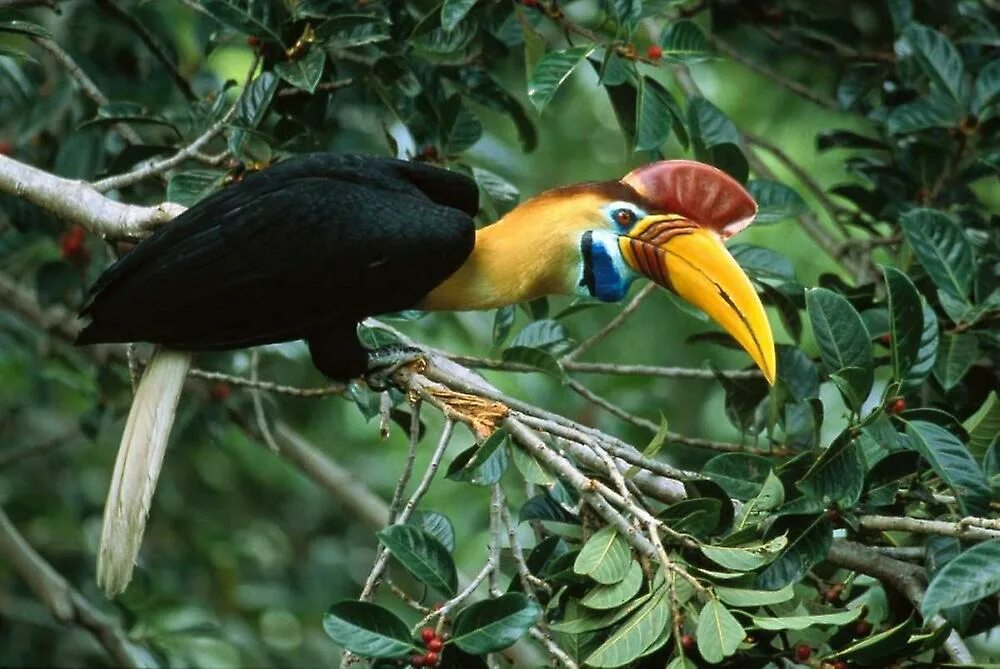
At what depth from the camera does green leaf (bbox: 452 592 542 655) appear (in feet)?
5.96

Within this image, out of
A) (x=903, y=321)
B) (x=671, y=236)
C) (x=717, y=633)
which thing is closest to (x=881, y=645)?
(x=717, y=633)

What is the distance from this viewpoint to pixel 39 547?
407cm

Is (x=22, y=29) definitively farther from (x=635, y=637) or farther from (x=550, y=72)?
(x=635, y=637)

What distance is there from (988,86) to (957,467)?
1146 millimetres

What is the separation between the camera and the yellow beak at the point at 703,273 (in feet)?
7.63

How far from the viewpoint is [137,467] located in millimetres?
2361

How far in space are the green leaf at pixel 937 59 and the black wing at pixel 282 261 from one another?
1096 millimetres

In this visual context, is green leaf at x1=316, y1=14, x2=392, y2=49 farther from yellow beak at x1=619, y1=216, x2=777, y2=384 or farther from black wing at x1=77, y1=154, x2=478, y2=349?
yellow beak at x1=619, y1=216, x2=777, y2=384

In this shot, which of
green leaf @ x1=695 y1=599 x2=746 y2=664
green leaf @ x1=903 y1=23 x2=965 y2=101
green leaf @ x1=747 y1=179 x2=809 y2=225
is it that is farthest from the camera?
green leaf @ x1=903 y1=23 x2=965 y2=101

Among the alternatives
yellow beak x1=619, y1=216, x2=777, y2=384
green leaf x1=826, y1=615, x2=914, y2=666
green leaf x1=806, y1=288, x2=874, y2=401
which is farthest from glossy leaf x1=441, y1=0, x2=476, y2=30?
green leaf x1=826, y1=615, x2=914, y2=666

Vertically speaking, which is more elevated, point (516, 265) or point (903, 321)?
point (903, 321)

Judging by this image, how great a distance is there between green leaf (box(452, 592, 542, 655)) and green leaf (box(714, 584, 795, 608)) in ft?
0.83

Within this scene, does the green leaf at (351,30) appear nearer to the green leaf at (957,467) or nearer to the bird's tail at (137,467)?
the bird's tail at (137,467)

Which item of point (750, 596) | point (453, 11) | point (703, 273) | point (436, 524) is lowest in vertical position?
point (436, 524)
